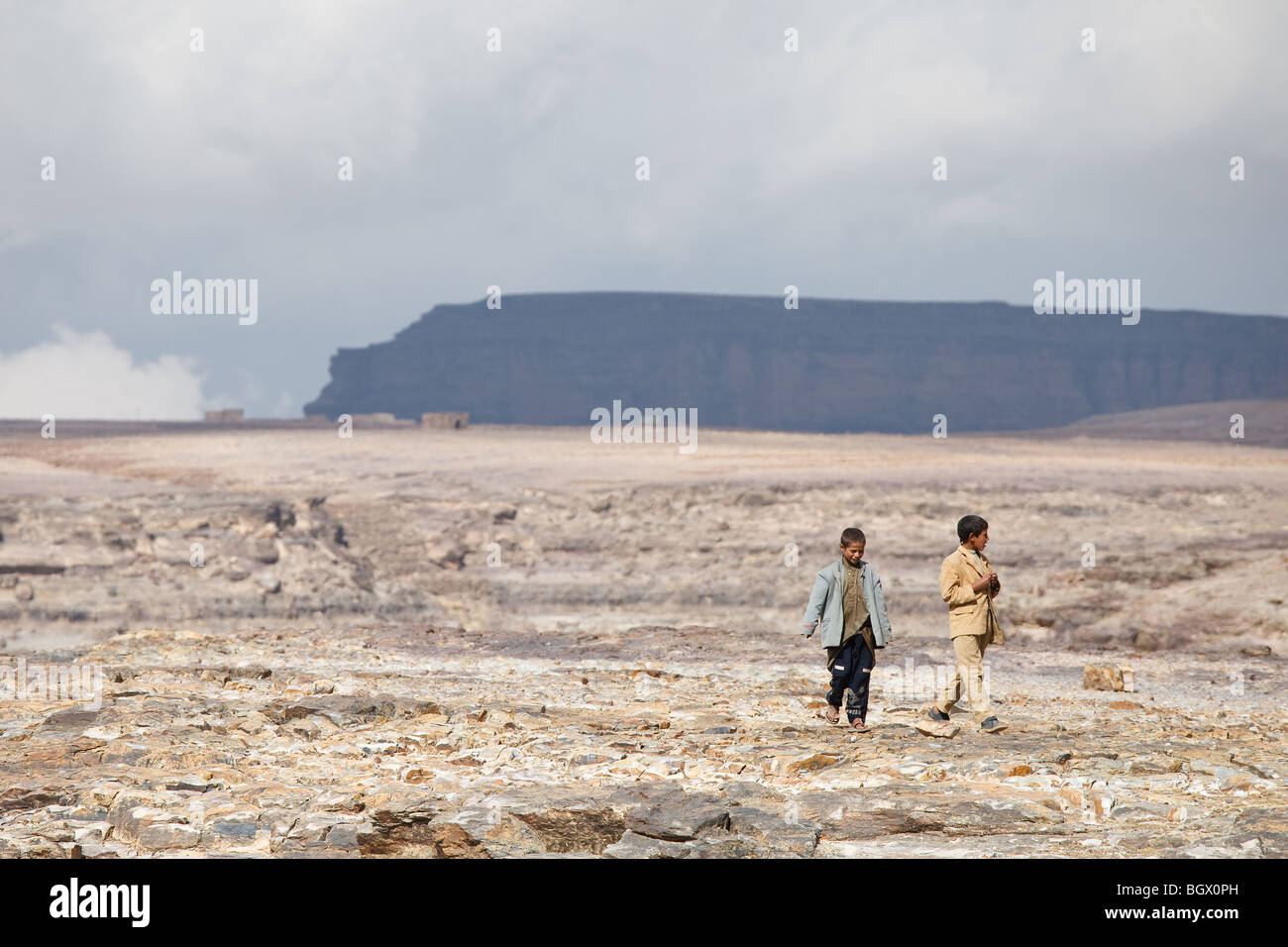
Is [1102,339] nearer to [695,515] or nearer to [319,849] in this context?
[695,515]

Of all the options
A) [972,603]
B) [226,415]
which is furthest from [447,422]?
[972,603]

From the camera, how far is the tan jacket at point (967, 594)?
907 cm

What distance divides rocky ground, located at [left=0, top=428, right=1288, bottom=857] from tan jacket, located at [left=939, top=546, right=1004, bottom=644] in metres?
0.74

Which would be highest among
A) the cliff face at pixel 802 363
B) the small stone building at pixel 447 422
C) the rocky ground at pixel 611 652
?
the cliff face at pixel 802 363

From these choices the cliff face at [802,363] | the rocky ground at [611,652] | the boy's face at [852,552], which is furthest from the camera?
the cliff face at [802,363]

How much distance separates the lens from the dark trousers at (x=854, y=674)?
9.19 meters

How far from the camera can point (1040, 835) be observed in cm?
675

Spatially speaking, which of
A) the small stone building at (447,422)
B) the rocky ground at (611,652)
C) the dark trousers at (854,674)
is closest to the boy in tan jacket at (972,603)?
the rocky ground at (611,652)

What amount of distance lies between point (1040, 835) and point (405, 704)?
5.18 meters

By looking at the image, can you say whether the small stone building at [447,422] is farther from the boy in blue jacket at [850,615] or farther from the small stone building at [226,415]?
the boy in blue jacket at [850,615]

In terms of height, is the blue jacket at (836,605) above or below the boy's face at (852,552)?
below

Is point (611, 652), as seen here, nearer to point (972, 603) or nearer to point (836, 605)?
point (836, 605)

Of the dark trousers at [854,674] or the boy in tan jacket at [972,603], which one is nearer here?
the boy in tan jacket at [972,603]

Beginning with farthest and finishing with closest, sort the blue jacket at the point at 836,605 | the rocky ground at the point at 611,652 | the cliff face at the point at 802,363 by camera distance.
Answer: the cliff face at the point at 802,363
the blue jacket at the point at 836,605
the rocky ground at the point at 611,652
